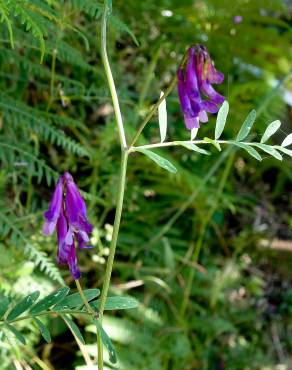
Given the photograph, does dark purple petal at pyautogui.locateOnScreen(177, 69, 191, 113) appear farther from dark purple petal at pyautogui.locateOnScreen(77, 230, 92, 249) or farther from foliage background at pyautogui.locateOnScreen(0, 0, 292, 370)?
foliage background at pyautogui.locateOnScreen(0, 0, 292, 370)

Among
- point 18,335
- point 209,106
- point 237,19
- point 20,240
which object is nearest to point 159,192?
point 237,19

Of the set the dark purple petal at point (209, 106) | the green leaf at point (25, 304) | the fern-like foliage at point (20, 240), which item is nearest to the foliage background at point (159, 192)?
the fern-like foliage at point (20, 240)

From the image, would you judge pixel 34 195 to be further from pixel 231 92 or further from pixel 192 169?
pixel 231 92

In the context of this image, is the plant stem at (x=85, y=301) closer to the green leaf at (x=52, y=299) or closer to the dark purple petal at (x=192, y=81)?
the green leaf at (x=52, y=299)

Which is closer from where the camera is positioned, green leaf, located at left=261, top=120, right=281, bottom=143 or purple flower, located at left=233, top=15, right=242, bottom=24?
green leaf, located at left=261, top=120, right=281, bottom=143

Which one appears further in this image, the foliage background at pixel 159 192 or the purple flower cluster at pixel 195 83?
the foliage background at pixel 159 192

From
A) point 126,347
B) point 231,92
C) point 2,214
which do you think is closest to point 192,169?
point 231,92

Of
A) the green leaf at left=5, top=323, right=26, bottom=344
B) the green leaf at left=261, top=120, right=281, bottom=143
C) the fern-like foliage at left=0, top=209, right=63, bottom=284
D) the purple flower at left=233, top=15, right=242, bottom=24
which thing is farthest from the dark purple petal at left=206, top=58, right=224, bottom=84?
the purple flower at left=233, top=15, right=242, bottom=24
